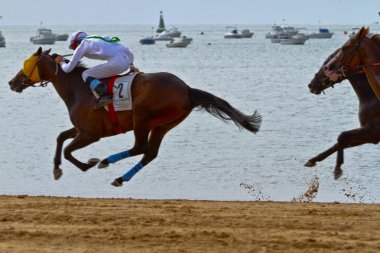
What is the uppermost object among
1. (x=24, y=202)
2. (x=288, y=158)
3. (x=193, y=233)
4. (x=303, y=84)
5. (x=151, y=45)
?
(x=193, y=233)

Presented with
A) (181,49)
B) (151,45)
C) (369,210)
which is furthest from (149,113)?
(151,45)

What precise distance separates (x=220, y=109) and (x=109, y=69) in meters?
1.67

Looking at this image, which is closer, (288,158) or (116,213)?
(116,213)

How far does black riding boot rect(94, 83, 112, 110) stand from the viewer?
50.8 ft

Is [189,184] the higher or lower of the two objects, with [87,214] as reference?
lower

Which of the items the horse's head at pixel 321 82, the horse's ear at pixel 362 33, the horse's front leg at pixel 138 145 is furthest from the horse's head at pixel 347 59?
the horse's front leg at pixel 138 145

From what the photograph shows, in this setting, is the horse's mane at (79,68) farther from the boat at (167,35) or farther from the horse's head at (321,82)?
the boat at (167,35)

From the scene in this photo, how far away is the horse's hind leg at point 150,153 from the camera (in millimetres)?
15758

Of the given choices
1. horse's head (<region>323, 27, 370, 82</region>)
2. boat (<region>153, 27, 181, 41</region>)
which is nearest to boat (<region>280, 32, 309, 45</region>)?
boat (<region>153, 27, 181, 41</region>)

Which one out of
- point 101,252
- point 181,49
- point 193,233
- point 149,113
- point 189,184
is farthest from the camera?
point 181,49

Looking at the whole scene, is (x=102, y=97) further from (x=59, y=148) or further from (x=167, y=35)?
(x=167, y=35)

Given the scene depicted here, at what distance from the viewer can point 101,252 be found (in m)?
10.7

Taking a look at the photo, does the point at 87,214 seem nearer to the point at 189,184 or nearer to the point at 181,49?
the point at 189,184

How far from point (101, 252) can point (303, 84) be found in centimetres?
4954
